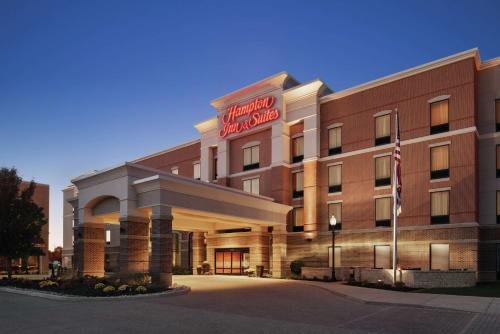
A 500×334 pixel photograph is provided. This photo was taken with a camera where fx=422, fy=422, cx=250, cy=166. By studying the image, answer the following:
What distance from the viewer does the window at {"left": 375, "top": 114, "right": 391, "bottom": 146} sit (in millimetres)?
33531

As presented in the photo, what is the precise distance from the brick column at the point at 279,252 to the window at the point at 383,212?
26.2 ft

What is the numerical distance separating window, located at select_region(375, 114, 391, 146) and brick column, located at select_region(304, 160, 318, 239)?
5.62m

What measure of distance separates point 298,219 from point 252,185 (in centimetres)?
597

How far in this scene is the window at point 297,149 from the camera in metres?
38.8

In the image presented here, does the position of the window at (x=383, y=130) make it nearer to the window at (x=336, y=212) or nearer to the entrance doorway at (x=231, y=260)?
the window at (x=336, y=212)

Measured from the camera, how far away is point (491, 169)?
3017 centimetres

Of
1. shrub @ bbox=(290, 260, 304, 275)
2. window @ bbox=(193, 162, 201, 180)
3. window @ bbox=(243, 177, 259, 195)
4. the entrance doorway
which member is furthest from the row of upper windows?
window @ bbox=(193, 162, 201, 180)

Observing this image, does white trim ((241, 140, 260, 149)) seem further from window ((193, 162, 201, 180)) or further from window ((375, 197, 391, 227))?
window ((375, 197, 391, 227))

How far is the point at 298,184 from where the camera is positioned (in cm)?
3866

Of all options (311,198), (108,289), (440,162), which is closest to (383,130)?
(440,162)

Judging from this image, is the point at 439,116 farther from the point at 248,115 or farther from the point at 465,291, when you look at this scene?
the point at 248,115

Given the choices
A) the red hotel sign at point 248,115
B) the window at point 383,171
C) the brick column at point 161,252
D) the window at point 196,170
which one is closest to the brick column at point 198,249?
the window at point 196,170

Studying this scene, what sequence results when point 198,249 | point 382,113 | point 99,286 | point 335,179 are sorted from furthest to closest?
point 198,249 < point 335,179 < point 382,113 < point 99,286

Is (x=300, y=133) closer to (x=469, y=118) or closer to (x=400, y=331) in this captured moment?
(x=469, y=118)
